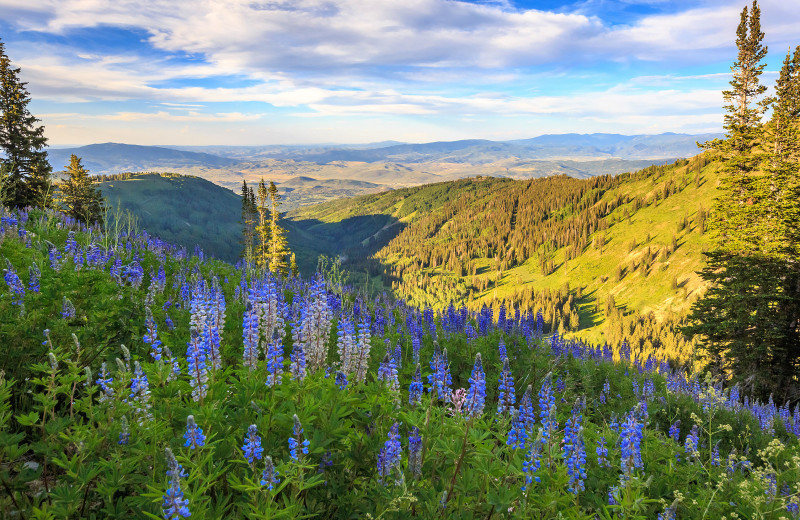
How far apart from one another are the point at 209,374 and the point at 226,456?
1.23m

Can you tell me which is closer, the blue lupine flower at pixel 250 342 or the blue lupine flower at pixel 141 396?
the blue lupine flower at pixel 141 396

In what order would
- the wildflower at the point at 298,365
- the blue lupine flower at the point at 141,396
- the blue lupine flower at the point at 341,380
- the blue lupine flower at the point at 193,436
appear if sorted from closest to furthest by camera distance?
the blue lupine flower at the point at 193,436 < the blue lupine flower at the point at 141,396 < the blue lupine flower at the point at 341,380 < the wildflower at the point at 298,365

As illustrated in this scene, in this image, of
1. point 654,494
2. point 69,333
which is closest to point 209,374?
point 69,333

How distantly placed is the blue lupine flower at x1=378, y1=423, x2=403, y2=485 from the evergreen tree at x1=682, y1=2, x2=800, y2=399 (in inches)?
1388

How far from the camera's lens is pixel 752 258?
31.9 m

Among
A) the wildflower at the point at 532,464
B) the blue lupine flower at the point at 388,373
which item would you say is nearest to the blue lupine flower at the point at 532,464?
the wildflower at the point at 532,464

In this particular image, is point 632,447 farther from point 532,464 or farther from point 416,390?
point 416,390

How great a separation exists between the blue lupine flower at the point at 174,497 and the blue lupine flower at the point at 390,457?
184cm

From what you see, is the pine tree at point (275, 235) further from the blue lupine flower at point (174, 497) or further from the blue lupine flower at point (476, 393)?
the blue lupine flower at point (174, 497)

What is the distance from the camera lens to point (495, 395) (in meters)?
11.1

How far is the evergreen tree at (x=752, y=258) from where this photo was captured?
29562mm

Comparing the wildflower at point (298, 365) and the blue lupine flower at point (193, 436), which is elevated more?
the blue lupine flower at point (193, 436)

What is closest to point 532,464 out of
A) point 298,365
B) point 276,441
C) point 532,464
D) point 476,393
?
point 532,464

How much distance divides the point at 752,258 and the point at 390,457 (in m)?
40.3
